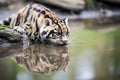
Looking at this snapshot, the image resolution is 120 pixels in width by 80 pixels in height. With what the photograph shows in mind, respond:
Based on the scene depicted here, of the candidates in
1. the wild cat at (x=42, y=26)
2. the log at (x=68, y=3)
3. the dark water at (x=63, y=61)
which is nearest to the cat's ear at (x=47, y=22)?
the wild cat at (x=42, y=26)

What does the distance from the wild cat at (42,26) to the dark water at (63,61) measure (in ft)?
0.64

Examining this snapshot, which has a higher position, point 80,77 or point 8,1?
point 8,1

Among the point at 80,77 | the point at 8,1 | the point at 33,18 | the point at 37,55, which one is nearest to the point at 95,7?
the point at 8,1

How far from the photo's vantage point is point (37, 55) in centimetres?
786

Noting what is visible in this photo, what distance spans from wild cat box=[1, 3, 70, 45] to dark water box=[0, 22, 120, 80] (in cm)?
19

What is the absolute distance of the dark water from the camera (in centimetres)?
642

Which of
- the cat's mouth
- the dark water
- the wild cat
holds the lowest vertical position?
the dark water

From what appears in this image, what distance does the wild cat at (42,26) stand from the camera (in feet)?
28.2

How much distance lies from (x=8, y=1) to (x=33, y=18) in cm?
717

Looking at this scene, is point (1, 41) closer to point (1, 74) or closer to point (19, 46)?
point (19, 46)

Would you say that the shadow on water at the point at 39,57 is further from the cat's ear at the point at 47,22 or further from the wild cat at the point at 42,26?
the cat's ear at the point at 47,22

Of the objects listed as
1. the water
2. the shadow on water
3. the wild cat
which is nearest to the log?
the water

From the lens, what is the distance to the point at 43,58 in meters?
7.58

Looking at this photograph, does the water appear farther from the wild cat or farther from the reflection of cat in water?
the wild cat
